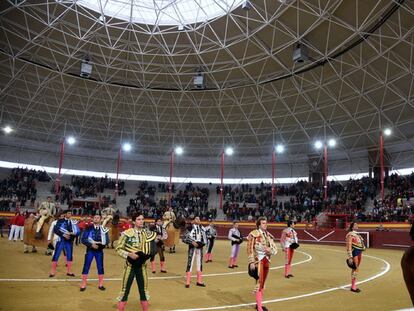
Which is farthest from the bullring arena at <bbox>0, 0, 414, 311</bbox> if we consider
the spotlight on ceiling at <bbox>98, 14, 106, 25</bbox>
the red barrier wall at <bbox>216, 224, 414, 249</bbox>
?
the spotlight on ceiling at <bbox>98, 14, 106, 25</bbox>

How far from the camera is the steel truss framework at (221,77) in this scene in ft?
90.4

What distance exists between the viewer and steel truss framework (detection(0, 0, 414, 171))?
27547mm

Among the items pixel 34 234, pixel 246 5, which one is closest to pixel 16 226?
pixel 34 234

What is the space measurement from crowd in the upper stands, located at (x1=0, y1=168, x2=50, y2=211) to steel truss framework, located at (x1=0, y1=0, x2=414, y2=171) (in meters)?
4.52

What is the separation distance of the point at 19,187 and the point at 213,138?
22807 millimetres

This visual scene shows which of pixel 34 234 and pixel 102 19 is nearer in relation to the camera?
pixel 34 234

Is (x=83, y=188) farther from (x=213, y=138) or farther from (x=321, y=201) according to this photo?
(x=321, y=201)

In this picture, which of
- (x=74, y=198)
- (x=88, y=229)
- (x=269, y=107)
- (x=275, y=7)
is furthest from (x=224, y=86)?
(x=88, y=229)

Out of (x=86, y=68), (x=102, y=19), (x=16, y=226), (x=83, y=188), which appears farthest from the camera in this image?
(x=83, y=188)

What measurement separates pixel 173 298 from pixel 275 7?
22716 millimetres

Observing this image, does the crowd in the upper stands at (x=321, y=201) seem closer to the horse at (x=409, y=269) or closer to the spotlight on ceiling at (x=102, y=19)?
the spotlight on ceiling at (x=102, y=19)

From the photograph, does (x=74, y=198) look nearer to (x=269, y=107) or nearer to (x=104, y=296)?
(x=269, y=107)

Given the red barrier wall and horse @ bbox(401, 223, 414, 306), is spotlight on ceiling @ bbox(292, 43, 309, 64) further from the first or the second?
horse @ bbox(401, 223, 414, 306)

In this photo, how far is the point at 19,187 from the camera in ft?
144
